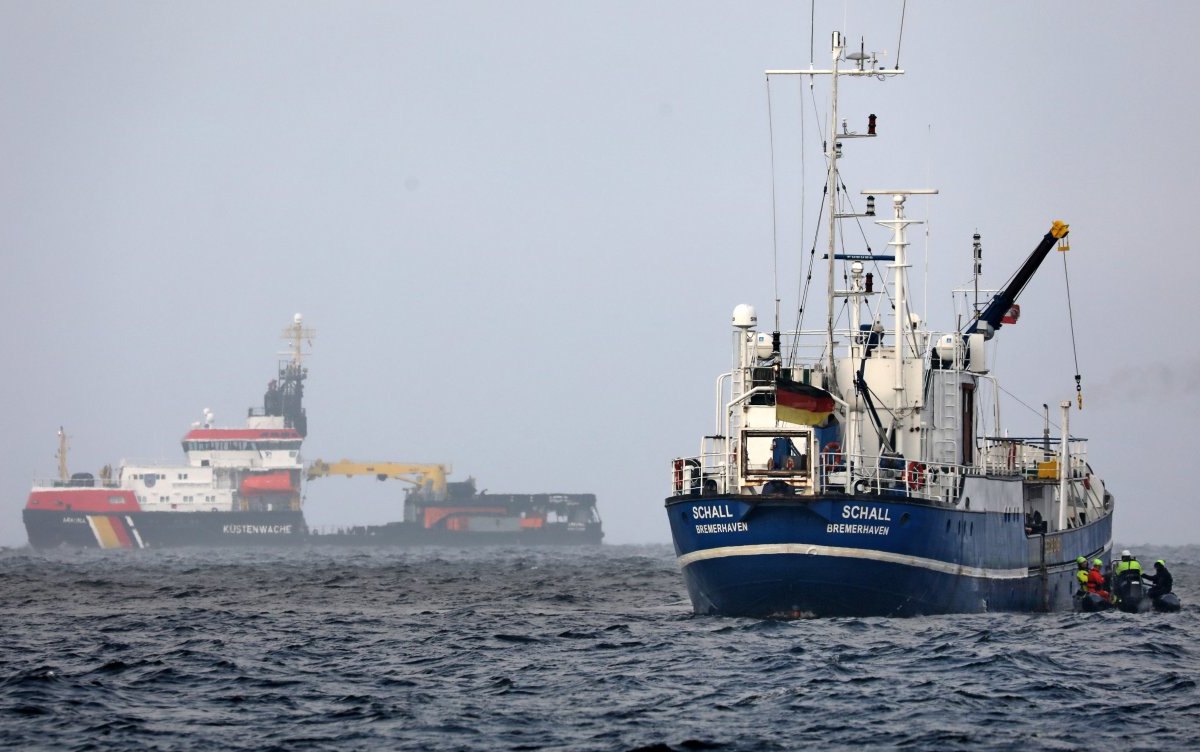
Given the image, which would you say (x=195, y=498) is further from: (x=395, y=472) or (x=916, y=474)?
(x=916, y=474)

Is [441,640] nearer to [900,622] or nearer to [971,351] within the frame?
[900,622]

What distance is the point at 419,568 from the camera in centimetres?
7131

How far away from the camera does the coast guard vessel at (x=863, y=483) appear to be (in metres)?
30.7

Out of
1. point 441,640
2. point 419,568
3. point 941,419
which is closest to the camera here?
point 441,640

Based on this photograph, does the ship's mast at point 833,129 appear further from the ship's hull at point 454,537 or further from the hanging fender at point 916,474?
the ship's hull at point 454,537

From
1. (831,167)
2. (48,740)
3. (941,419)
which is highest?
(831,167)

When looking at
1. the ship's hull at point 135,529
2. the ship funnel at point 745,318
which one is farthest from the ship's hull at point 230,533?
the ship funnel at point 745,318

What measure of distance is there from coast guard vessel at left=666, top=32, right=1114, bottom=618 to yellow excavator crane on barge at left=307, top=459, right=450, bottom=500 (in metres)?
112

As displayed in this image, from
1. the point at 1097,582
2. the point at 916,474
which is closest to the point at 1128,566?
the point at 1097,582

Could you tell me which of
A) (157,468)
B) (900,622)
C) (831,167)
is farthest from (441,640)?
(157,468)

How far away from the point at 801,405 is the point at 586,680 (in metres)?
10.8

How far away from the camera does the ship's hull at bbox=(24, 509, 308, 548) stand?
13550cm

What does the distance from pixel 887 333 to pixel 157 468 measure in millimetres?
112172

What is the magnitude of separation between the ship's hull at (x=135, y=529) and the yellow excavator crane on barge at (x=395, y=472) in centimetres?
985
